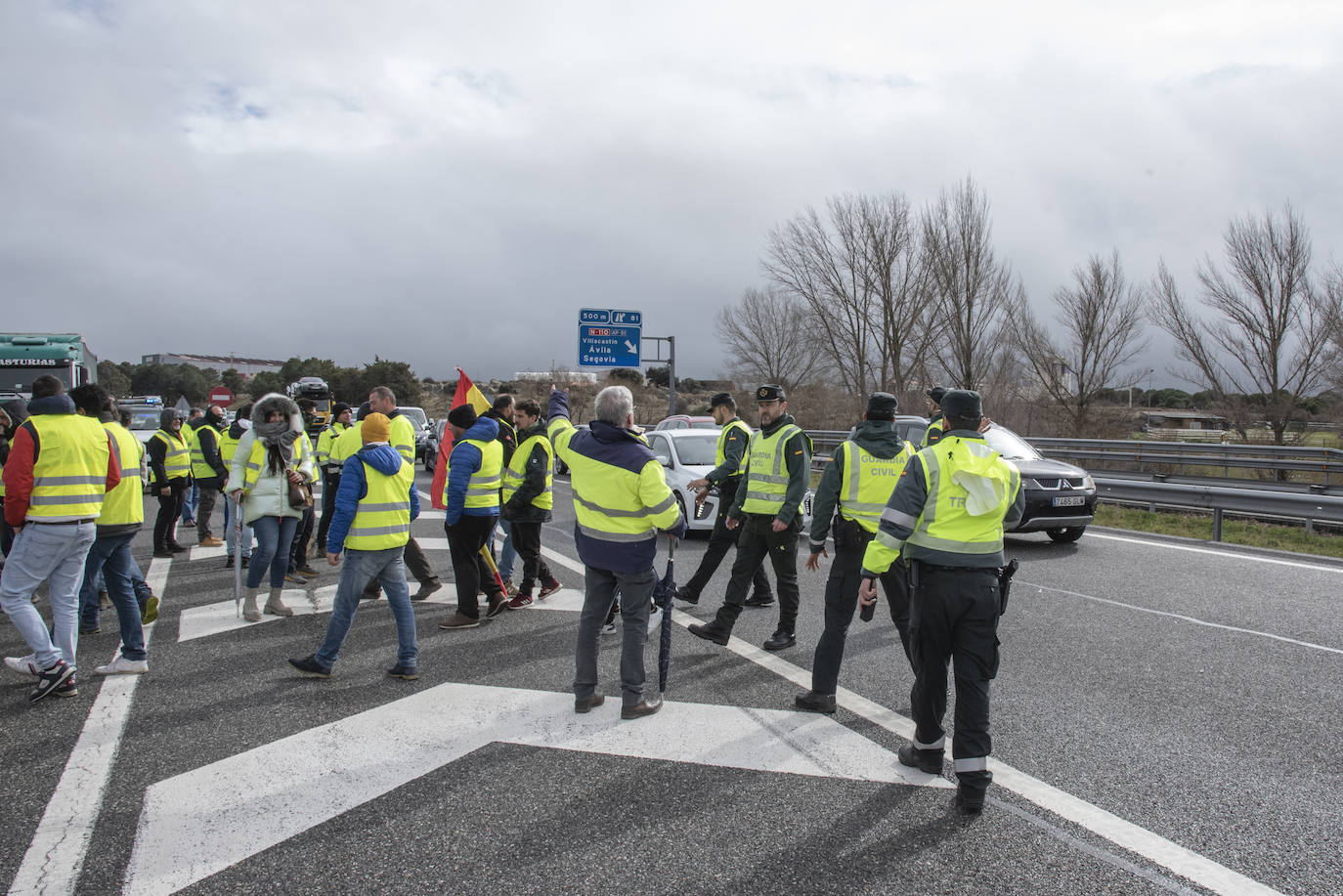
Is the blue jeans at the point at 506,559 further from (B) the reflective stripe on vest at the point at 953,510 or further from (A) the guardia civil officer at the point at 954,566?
(B) the reflective stripe on vest at the point at 953,510

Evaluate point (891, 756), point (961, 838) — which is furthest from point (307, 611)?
point (961, 838)

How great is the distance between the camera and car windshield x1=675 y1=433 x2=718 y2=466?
12.6 m

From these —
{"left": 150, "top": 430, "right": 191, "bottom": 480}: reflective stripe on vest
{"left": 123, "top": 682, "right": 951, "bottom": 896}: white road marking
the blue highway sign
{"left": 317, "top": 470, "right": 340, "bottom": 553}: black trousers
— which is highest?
the blue highway sign

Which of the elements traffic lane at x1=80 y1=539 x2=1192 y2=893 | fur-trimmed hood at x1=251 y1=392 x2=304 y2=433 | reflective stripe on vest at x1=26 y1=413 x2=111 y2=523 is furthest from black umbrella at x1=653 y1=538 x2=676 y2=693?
fur-trimmed hood at x1=251 y1=392 x2=304 y2=433

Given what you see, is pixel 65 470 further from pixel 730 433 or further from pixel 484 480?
pixel 730 433

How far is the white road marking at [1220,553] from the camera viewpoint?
9.20 m

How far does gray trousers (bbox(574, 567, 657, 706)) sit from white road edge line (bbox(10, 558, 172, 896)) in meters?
2.28

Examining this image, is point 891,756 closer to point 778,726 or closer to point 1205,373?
point 778,726

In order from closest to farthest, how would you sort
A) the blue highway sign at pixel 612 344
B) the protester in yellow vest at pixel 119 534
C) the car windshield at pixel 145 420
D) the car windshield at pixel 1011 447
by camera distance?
the protester in yellow vest at pixel 119 534 < the car windshield at pixel 1011 447 < the car windshield at pixel 145 420 < the blue highway sign at pixel 612 344

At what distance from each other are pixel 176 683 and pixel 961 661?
4660 millimetres

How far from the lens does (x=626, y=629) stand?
468 centimetres

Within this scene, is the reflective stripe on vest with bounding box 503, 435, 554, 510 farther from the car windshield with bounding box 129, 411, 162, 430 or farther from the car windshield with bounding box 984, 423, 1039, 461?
the car windshield with bounding box 129, 411, 162, 430

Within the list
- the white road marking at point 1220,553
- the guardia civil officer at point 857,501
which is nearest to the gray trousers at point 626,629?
the guardia civil officer at point 857,501

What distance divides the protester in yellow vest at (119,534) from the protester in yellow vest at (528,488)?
268cm
